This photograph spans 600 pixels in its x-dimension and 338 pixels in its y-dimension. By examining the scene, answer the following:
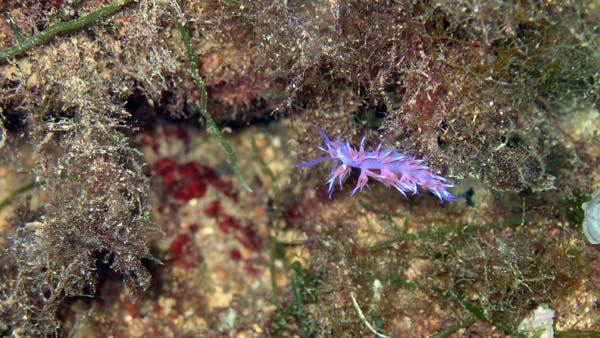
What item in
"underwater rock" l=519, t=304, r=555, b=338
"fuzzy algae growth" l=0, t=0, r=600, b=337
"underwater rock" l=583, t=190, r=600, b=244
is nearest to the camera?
"fuzzy algae growth" l=0, t=0, r=600, b=337

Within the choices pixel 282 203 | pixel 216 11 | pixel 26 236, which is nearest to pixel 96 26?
pixel 216 11

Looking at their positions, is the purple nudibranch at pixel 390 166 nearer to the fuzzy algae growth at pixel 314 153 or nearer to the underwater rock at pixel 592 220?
the fuzzy algae growth at pixel 314 153

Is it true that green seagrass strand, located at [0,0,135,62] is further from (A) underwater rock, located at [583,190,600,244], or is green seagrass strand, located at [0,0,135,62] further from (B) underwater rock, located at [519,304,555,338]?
(B) underwater rock, located at [519,304,555,338]

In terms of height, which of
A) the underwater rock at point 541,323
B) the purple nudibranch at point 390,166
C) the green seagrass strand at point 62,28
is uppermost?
the green seagrass strand at point 62,28

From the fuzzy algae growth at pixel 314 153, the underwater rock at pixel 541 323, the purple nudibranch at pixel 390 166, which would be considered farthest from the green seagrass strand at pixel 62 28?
the underwater rock at pixel 541 323

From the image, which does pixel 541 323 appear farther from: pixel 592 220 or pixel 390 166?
pixel 390 166

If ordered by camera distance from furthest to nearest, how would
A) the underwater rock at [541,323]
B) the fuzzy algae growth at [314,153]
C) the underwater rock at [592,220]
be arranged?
the underwater rock at [541,323] → the underwater rock at [592,220] → the fuzzy algae growth at [314,153]

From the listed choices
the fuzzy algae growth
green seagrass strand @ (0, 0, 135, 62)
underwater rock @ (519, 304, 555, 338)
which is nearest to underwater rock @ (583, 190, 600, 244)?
the fuzzy algae growth

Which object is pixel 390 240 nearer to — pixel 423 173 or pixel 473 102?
pixel 423 173

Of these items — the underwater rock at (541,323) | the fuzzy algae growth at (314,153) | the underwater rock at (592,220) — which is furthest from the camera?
the underwater rock at (541,323)
